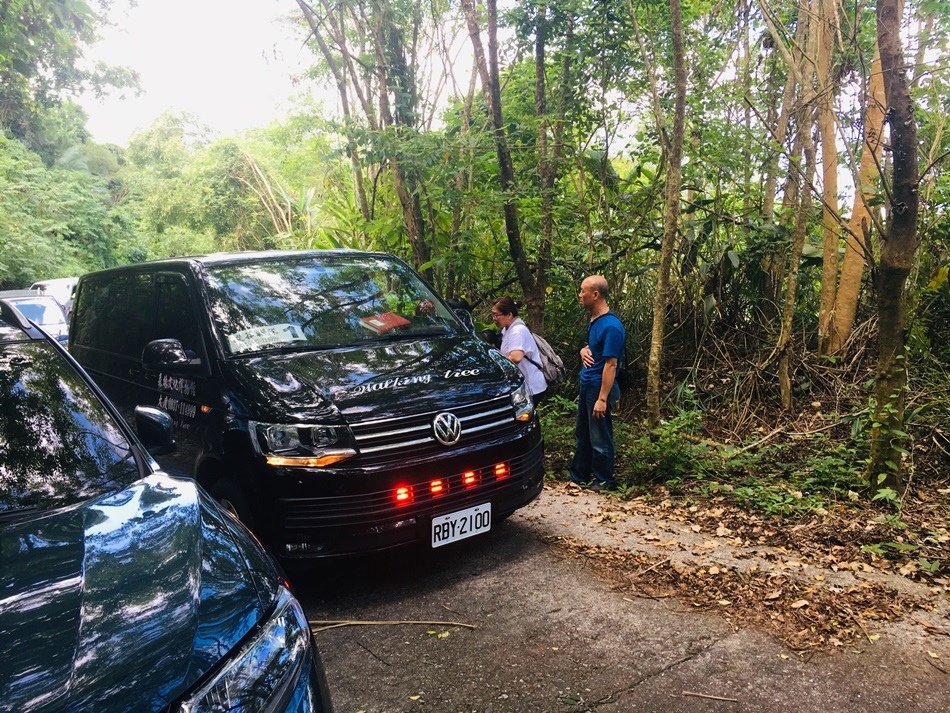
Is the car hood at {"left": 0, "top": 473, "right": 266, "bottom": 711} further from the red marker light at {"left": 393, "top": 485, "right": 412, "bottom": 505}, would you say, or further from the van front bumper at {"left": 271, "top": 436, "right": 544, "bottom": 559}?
the red marker light at {"left": 393, "top": 485, "right": 412, "bottom": 505}

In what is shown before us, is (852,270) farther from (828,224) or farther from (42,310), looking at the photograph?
(42,310)

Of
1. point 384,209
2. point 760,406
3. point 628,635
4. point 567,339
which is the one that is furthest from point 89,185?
point 628,635

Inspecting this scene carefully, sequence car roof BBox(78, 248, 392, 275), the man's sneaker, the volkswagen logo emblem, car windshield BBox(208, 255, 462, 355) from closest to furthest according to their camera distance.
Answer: the volkswagen logo emblem < car windshield BBox(208, 255, 462, 355) < car roof BBox(78, 248, 392, 275) < the man's sneaker

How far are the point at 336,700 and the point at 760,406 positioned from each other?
546cm

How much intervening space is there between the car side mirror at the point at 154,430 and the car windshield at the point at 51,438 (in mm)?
213

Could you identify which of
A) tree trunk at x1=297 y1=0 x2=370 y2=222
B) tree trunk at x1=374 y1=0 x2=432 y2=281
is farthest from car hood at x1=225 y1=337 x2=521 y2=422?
tree trunk at x1=297 y1=0 x2=370 y2=222

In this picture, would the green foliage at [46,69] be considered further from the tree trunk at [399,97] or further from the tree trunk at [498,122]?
the tree trunk at [498,122]

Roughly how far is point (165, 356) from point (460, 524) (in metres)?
1.99

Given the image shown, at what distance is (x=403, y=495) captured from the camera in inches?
164

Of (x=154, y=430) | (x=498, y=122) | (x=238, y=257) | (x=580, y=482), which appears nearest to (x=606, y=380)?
(x=580, y=482)

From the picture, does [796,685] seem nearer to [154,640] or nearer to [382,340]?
[154,640]

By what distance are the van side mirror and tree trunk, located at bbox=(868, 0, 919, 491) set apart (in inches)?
171

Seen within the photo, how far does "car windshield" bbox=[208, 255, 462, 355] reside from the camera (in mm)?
4785

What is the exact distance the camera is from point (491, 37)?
755 cm
